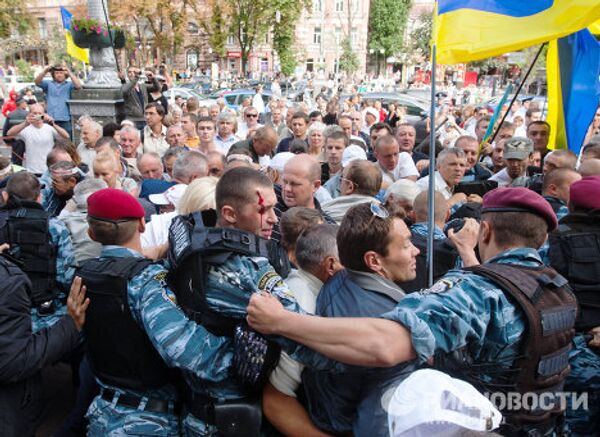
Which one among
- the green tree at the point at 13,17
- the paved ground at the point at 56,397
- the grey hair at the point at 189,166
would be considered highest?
the green tree at the point at 13,17

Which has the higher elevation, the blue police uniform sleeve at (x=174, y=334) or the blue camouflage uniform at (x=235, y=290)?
the blue camouflage uniform at (x=235, y=290)

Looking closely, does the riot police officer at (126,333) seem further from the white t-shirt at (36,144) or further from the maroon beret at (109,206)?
the white t-shirt at (36,144)

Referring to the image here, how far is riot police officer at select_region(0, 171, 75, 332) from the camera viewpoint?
11.3 feet

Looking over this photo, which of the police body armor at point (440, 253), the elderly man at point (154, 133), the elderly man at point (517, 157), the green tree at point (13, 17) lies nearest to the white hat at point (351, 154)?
the elderly man at point (517, 157)

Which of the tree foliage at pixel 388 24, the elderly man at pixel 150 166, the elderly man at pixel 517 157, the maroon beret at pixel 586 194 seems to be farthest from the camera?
the tree foliage at pixel 388 24

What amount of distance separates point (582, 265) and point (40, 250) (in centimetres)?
339

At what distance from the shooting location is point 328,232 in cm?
257

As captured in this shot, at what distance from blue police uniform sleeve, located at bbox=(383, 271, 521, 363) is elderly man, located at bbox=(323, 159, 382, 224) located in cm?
226

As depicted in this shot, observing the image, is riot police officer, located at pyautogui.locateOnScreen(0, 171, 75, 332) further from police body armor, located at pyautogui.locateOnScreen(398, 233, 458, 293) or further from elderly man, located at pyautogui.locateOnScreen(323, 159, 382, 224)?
police body armor, located at pyautogui.locateOnScreen(398, 233, 458, 293)

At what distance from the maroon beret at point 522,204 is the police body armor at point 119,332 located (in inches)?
63.5

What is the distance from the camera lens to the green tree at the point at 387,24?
59.9 m

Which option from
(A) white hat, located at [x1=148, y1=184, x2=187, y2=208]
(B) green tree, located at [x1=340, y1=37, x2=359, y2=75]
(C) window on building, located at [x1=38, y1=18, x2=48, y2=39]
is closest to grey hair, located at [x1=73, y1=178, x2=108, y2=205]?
(A) white hat, located at [x1=148, y1=184, x2=187, y2=208]

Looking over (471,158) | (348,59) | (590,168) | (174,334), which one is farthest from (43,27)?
(174,334)

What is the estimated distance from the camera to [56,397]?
14.3ft
